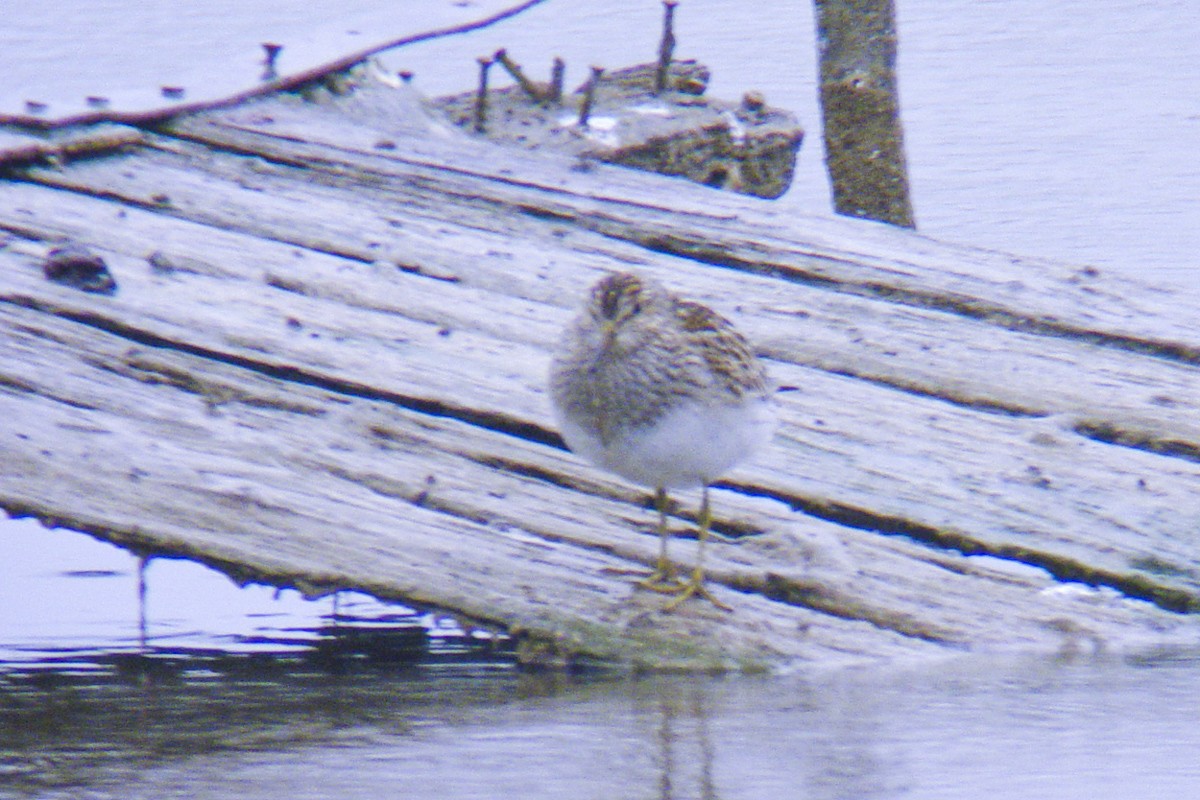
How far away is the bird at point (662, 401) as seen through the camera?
4.74 meters

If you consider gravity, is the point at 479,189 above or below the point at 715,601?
above

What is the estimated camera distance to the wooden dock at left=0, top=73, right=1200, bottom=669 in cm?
470

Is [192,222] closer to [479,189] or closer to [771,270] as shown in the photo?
[479,189]

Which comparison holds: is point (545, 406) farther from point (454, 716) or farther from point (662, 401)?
point (454, 716)

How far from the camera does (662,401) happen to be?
478cm

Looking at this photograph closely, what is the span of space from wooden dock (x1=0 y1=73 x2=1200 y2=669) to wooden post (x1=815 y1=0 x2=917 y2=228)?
1466 millimetres

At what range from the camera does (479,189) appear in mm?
7254

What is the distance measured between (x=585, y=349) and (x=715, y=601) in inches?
27.6

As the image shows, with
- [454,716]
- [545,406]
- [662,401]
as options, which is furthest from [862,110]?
[454,716]

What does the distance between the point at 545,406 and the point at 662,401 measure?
837 mm

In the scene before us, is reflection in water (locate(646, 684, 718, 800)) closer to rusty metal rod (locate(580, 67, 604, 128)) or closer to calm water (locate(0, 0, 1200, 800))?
calm water (locate(0, 0, 1200, 800))

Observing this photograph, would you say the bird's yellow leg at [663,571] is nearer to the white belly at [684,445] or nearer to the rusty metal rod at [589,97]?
the white belly at [684,445]

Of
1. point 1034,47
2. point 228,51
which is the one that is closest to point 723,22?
point 1034,47

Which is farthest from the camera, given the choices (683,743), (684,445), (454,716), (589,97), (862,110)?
(862,110)
